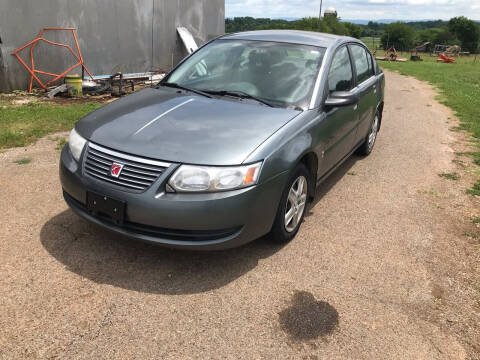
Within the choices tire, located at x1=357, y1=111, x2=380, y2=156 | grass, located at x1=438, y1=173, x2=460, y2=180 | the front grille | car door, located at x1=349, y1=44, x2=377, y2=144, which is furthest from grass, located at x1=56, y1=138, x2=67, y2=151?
grass, located at x1=438, y1=173, x2=460, y2=180

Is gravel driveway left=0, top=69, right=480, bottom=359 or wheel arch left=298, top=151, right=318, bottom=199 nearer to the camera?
gravel driveway left=0, top=69, right=480, bottom=359

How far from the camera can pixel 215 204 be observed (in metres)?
2.73

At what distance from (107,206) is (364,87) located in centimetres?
353

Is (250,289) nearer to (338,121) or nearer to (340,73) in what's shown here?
(338,121)

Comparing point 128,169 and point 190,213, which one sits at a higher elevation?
point 128,169

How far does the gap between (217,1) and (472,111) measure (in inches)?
353

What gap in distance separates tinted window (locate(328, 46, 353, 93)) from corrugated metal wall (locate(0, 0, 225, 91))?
291 inches

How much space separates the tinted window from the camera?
13.4 feet

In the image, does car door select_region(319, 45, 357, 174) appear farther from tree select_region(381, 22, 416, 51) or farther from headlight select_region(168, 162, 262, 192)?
tree select_region(381, 22, 416, 51)

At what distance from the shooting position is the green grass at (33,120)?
589 cm

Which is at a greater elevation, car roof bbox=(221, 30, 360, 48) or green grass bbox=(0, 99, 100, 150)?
car roof bbox=(221, 30, 360, 48)

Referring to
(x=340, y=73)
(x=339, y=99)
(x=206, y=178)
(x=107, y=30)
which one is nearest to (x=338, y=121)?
(x=339, y=99)

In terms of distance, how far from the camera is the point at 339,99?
3.81 m

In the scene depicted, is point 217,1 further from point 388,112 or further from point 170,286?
point 170,286
